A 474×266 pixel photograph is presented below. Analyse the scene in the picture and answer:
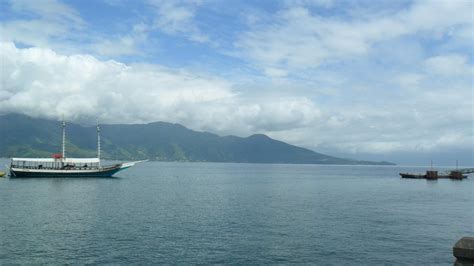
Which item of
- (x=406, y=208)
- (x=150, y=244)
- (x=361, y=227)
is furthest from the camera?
(x=406, y=208)

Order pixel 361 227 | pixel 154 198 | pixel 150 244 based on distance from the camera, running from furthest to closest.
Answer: pixel 154 198
pixel 361 227
pixel 150 244

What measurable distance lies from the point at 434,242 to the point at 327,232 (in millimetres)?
17109

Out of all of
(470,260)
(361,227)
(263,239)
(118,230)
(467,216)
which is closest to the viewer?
(470,260)

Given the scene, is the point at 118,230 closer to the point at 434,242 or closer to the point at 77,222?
the point at 77,222

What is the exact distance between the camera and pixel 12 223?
72.4m

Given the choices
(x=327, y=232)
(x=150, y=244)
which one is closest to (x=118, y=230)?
(x=150, y=244)

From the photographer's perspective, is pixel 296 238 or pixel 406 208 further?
pixel 406 208

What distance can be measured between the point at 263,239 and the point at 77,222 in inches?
1452

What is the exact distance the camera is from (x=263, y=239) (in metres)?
63.7

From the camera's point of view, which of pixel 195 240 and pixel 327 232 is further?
pixel 327 232

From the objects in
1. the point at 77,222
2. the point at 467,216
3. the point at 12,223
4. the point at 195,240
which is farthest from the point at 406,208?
the point at 12,223

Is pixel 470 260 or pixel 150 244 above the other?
pixel 470 260

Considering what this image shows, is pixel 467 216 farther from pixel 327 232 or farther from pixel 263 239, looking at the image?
pixel 263 239

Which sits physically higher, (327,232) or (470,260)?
(470,260)
